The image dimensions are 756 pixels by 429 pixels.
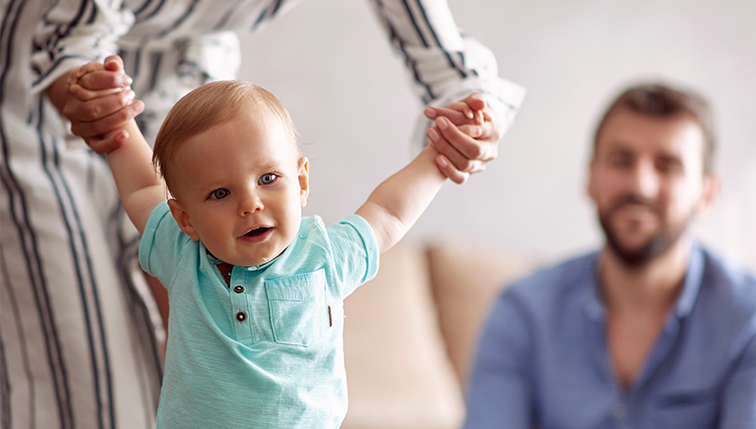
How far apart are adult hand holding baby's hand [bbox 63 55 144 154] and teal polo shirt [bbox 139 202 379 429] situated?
0.24ft

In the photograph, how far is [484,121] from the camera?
0.45 meters

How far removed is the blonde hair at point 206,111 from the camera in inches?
13.1

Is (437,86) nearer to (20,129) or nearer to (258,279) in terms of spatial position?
(258,279)

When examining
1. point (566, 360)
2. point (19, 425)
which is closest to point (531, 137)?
point (566, 360)

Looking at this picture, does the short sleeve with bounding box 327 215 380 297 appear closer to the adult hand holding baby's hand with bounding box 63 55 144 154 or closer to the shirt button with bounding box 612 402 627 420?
the adult hand holding baby's hand with bounding box 63 55 144 154

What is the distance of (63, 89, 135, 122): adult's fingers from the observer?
384 millimetres

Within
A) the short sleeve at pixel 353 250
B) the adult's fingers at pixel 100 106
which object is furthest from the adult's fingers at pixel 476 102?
the adult's fingers at pixel 100 106

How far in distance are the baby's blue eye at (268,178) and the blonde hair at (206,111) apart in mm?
29

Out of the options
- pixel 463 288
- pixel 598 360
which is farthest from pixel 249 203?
pixel 463 288

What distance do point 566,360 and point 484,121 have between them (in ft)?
3.79

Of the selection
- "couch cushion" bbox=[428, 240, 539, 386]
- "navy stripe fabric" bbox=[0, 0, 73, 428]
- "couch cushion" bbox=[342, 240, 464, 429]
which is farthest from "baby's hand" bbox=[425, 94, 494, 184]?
"couch cushion" bbox=[428, 240, 539, 386]

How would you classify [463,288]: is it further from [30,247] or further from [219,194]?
[219,194]

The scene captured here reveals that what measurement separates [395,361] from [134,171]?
143 centimetres

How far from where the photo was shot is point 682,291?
A: 1.46 meters
